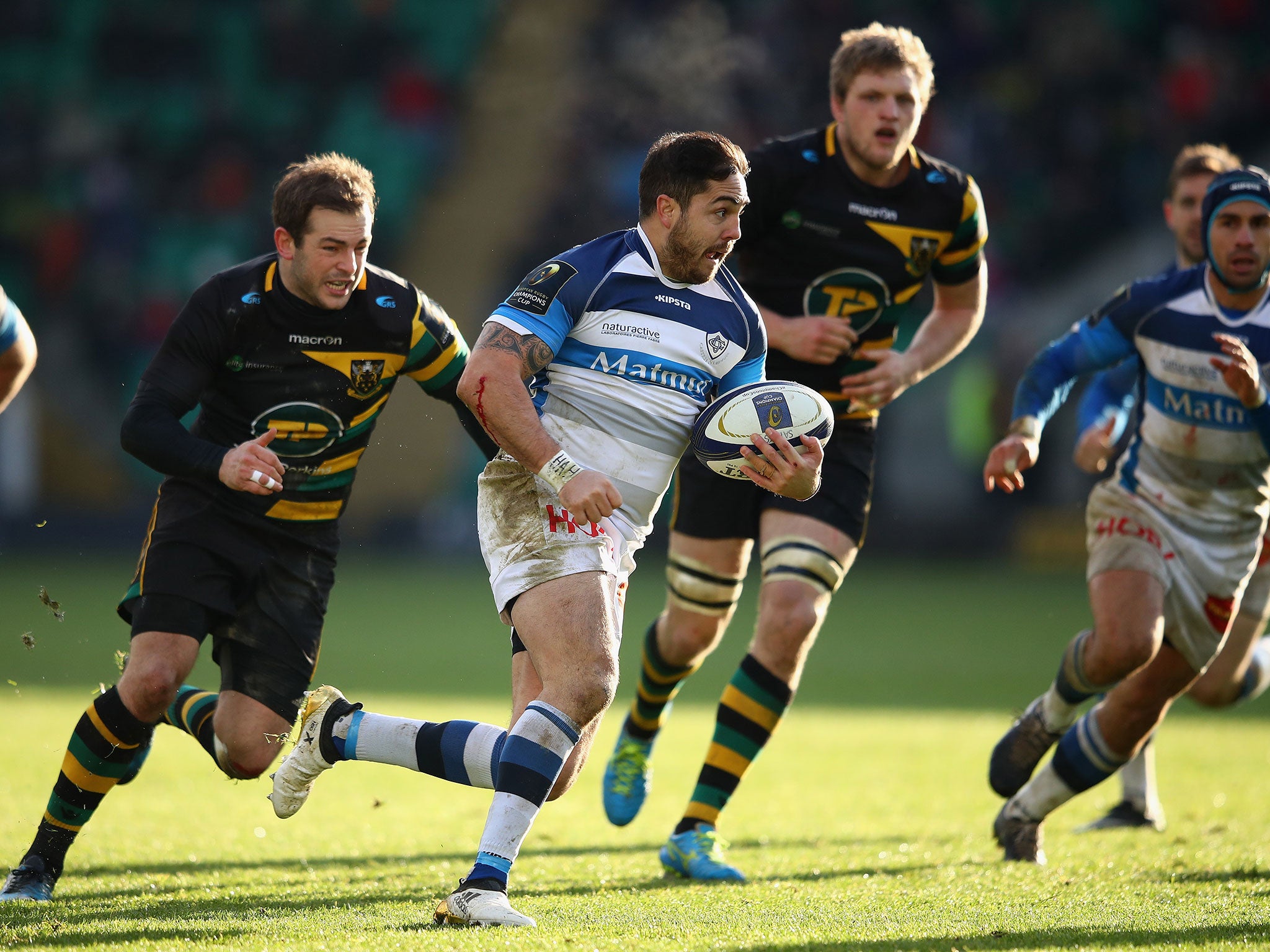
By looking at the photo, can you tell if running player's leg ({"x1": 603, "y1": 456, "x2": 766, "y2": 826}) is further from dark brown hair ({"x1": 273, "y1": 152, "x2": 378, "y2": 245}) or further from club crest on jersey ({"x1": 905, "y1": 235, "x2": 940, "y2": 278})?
dark brown hair ({"x1": 273, "y1": 152, "x2": 378, "y2": 245})

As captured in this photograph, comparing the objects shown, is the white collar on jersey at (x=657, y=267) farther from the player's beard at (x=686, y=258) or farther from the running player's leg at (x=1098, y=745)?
the running player's leg at (x=1098, y=745)

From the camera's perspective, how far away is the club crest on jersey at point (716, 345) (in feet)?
14.2

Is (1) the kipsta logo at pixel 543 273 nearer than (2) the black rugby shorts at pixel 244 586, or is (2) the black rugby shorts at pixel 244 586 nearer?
(1) the kipsta logo at pixel 543 273

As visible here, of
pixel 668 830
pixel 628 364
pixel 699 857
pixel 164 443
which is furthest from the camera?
pixel 668 830

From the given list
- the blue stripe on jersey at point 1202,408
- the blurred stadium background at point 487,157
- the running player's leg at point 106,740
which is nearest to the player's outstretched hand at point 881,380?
the blue stripe on jersey at point 1202,408

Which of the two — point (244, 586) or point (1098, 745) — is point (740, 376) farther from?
point (1098, 745)

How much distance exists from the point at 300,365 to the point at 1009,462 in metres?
2.53

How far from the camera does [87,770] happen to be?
175 inches

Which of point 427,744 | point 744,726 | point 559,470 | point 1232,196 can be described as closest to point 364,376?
point 559,470

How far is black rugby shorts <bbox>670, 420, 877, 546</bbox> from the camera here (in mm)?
5332

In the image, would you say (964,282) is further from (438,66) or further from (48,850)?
(438,66)

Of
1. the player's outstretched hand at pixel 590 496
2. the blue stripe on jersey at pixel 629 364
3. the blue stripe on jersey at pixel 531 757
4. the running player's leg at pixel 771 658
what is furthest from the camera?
the running player's leg at pixel 771 658

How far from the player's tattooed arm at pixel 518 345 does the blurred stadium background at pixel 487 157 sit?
12000 millimetres

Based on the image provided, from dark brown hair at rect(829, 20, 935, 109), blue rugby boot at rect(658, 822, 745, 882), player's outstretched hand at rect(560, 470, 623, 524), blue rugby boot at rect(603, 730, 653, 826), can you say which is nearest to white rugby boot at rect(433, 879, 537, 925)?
player's outstretched hand at rect(560, 470, 623, 524)
